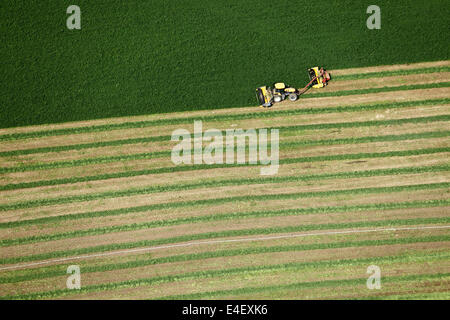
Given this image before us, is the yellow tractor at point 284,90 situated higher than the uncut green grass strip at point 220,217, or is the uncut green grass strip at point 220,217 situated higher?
the yellow tractor at point 284,90

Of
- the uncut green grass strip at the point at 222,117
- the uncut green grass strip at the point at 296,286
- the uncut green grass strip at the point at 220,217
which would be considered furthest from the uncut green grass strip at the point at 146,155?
the uncut green grass strip at the point at 296,286

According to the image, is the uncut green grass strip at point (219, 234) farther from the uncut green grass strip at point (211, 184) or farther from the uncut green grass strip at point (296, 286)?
the uncut green grass strip at point (211, 184)

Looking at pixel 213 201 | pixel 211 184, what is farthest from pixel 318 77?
pixel 213 201

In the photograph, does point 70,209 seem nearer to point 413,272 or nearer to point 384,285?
point 384,285

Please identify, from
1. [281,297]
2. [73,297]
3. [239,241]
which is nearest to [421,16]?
[239,241]

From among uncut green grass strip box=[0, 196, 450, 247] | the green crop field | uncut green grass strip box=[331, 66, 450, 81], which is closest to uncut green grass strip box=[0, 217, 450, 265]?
uncut green grass strip box=[0, 196, 450, 247]

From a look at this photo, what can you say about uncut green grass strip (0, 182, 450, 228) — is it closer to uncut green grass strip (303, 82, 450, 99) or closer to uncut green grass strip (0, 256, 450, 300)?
uncut green grass strip (0, 256, 450, 300)

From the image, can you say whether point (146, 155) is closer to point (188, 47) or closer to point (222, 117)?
point (222, 117)
